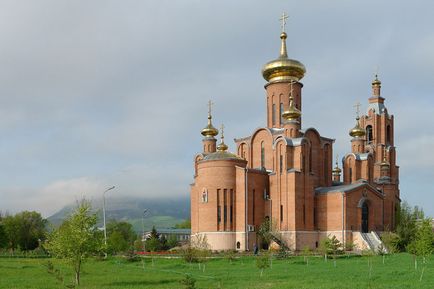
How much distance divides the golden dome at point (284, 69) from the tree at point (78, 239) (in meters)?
35.3

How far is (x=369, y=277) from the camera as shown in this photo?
82.8ft

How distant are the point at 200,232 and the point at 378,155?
26185 millimetres

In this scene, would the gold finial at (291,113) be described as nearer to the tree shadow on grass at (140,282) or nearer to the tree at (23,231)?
the tree shadow on grass at (140,282)

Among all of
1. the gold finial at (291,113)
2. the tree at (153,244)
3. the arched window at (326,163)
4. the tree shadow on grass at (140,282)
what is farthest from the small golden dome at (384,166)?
the tree shadow on grass at (140,282)

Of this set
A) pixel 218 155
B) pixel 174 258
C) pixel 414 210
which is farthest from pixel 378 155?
pixel 174 258

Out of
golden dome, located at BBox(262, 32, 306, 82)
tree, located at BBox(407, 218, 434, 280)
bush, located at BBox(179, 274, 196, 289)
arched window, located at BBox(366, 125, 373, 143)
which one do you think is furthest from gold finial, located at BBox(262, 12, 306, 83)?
bush, located at BBox(179, 274, 196, 289)

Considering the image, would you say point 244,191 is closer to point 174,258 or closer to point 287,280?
point 174,258

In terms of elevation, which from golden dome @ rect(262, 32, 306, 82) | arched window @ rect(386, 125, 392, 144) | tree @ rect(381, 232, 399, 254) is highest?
golden dome @ rect(262, 32, 306, 82)

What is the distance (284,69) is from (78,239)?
37.5 m

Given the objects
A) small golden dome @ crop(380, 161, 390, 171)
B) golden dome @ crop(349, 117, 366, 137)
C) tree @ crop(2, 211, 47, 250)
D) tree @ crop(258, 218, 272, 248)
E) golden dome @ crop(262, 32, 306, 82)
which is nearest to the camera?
tree @ crop(258, 218, 272, 248)

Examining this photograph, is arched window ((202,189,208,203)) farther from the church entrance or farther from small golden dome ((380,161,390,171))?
small golden dome ((380,161,390,171))

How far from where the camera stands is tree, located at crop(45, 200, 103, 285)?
26422mm

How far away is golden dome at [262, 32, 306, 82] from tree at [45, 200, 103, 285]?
35.3 metres

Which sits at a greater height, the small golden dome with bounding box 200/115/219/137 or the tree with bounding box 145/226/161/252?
the small golden dome with bounding box 200/115/219/137
